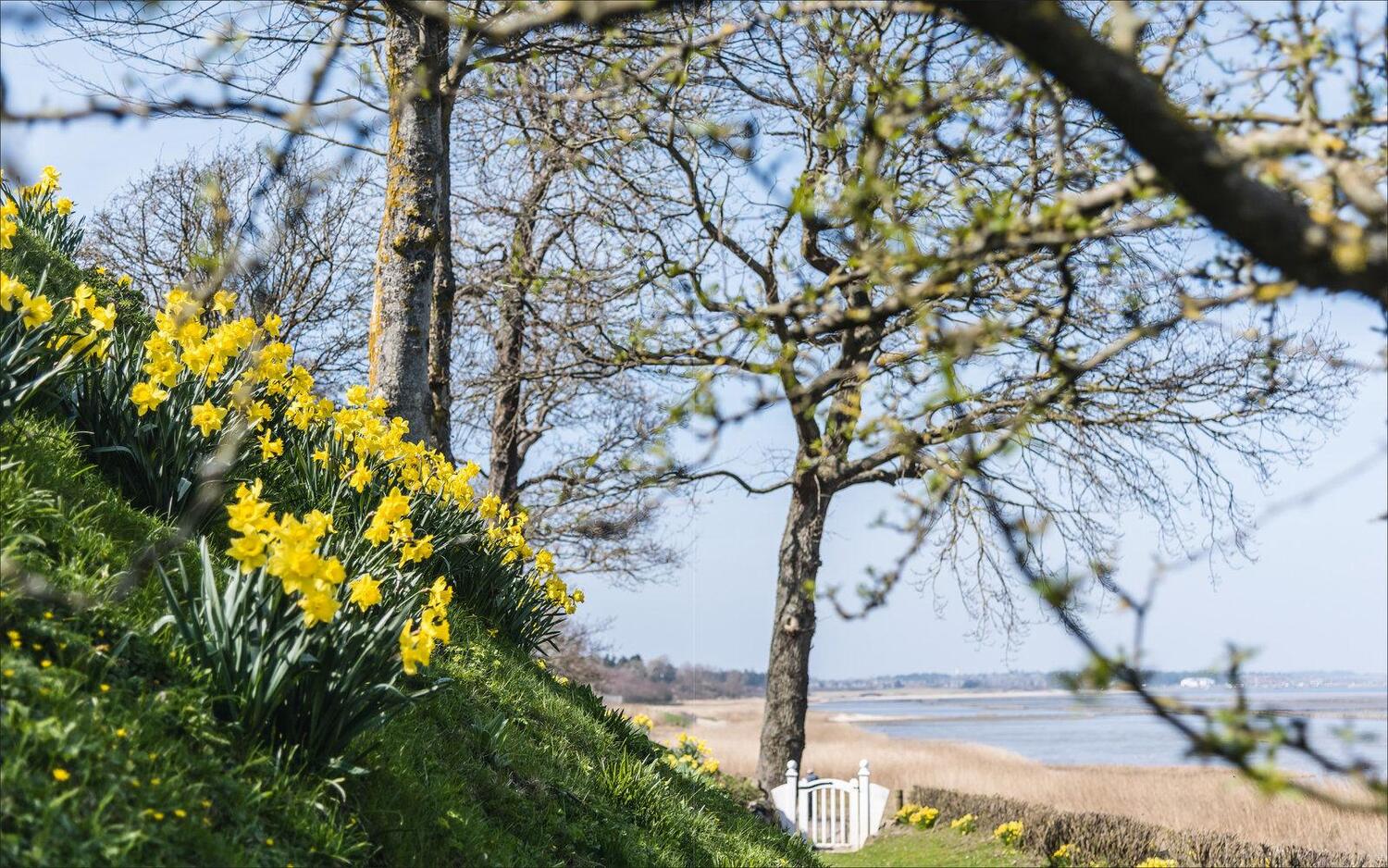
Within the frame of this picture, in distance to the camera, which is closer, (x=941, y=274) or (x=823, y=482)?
(x=941, y=274)

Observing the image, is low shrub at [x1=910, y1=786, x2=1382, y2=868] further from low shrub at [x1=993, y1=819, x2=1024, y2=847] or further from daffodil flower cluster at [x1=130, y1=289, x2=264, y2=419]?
daffodil flower cluster at [x1=130, y1=289, x2=264, y2=419]

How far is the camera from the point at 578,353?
452 inches

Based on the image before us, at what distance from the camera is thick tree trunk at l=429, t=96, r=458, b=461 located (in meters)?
7.80

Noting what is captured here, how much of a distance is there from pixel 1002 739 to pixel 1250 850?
50877 mm

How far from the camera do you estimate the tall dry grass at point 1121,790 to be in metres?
12.7

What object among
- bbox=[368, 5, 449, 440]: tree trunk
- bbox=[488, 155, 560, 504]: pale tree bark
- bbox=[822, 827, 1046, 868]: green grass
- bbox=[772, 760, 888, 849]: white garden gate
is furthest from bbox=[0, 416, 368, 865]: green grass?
bbox=[772, 760, 888, 849]: white garden gate

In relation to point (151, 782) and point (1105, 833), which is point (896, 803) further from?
point (151, 782)

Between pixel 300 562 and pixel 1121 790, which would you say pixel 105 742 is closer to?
pixel 300 562

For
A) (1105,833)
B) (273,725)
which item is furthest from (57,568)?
(1105,833)

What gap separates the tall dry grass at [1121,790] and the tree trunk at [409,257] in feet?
22.6

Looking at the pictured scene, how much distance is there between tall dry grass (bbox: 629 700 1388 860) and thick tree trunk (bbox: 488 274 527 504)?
26.9ft

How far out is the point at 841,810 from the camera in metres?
13.7

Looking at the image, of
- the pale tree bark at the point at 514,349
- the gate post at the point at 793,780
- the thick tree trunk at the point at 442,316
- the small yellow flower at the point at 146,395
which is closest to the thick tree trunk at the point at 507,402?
the pale tree bark at the point at 514,349

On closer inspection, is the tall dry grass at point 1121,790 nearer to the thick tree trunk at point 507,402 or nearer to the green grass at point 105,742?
the green grass at point 105,742
